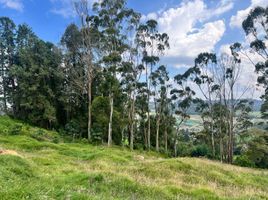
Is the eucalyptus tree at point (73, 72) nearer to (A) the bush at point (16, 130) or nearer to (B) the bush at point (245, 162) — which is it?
(A) the bush at point (16, 130)

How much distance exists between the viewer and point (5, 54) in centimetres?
5275

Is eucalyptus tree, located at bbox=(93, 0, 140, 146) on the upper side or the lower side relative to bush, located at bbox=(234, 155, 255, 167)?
upper

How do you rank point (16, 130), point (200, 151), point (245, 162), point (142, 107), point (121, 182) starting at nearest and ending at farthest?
point (121, 182) < point (16, 130) < point (245, 162) < point (200, 151) < point (142, 107)

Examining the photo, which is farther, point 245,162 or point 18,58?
point 18,58

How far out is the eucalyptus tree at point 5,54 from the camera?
52.1 metres

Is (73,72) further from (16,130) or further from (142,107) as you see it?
(16,130)

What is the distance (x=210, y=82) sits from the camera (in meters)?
47.6

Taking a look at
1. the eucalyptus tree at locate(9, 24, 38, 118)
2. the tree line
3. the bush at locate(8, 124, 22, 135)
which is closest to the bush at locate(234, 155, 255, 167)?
the tree line

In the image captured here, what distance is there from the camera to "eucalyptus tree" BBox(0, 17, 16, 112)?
171 feet

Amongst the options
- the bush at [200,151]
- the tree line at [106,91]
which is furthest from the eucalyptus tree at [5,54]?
the bush at [200,151]

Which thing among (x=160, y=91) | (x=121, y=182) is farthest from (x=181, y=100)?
(x=121, y=182)

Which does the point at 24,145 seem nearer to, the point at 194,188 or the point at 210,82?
the point at 194,188

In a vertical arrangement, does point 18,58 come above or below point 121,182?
above

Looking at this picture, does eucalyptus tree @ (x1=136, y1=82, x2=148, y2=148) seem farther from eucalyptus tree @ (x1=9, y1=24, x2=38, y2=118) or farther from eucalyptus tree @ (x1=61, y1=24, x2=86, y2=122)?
eucalyptus tree @ (x1=9, y1=24, x2=38, y2=118)
